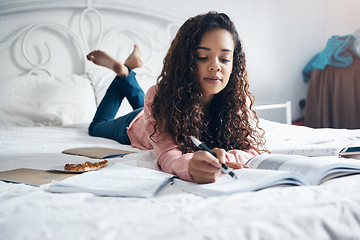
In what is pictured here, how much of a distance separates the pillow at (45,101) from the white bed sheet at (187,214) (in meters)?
1.17

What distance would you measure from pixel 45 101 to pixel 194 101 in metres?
1.14

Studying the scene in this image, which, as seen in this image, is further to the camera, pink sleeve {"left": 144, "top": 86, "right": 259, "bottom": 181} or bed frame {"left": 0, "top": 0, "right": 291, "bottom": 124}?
bed frame {"left": 0, "top": 0, "right": 291, "bottom": 124}

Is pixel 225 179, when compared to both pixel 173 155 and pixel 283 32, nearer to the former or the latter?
pixel 173 155

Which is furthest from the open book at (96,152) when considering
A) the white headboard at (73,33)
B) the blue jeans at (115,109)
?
the white headboard at (73,33)

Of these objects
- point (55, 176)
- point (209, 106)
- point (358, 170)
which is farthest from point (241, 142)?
point (55, 176)

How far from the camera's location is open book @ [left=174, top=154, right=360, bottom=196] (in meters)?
0.64

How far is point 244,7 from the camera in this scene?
9.24 ft

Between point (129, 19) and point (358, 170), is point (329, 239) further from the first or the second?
point (129, 19)

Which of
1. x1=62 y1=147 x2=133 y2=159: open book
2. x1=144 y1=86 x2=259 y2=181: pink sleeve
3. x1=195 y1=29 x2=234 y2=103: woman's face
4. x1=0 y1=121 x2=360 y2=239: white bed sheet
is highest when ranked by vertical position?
x1=195 y1=29 x2=234 y2=103: woman's face

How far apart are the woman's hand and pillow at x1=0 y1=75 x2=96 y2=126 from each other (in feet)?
4.34

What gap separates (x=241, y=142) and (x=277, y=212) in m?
0.58

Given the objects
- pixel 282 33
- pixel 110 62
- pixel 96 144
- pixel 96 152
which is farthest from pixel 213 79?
pixel 282 33

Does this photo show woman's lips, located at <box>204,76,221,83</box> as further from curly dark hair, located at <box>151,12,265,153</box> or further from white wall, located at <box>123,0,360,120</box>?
white wall, located at <box>123,0,360,120</box>

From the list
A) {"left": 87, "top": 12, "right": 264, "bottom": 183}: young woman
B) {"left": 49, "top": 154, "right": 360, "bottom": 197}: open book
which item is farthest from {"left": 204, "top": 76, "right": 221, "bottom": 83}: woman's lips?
{"left": 49, "top": 154, "right": 360, "bottom": 197}: open book
